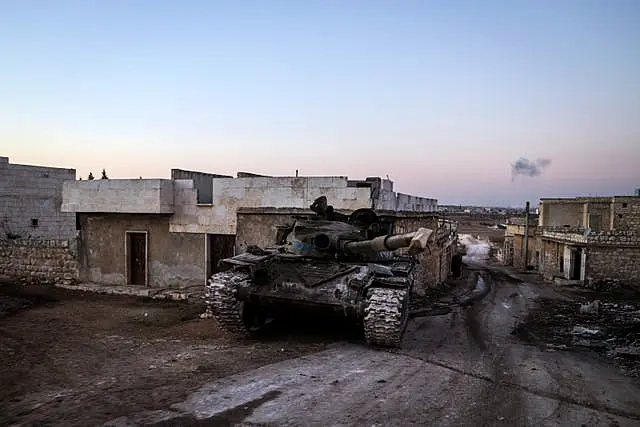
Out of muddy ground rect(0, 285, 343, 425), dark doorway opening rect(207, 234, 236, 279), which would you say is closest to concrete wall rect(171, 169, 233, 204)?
dark doorway opening rect(207, 234, 236, 279)

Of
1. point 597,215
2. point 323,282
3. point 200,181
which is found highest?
point 200,181

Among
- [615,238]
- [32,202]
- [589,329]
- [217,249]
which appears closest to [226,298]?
[217,249]

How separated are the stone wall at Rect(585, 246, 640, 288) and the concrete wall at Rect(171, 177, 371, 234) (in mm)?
14229

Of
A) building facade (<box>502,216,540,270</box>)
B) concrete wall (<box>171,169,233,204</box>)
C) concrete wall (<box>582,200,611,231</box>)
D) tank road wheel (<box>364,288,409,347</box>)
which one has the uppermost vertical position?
concrete wall (<box>171,169,233,204</box>)

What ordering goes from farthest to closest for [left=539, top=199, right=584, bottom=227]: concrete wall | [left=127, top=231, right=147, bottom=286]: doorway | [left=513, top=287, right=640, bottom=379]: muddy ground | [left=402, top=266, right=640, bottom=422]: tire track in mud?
[left=539, top=199, right=584, bottom=227]: concrete wall → [left=127, top=231, right=147, bottom=286]: doorway → [left=513, top=287, right=640, bottom=379]: muddy ground → [left=402, top=266, right=640, bottom=422]: tire track in mud

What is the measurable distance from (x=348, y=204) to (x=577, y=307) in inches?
300

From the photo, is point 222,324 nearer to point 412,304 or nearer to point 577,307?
point 412,304

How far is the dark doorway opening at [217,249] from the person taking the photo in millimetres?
13258

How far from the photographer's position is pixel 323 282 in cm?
776

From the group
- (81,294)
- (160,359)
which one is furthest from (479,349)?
(81,294)

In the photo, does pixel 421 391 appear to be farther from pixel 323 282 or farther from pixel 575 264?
pixel 575 264

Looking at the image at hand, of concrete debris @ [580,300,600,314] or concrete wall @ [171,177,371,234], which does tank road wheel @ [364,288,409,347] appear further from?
concrete debris @ [580,300,600,314]

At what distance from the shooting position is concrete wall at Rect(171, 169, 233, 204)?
13680 mm

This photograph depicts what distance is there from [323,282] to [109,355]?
3231 millimetres
